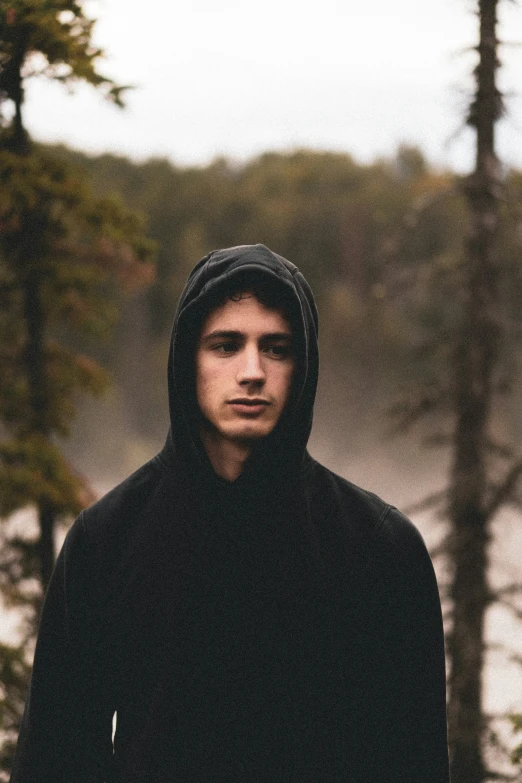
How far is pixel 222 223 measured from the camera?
38094mm

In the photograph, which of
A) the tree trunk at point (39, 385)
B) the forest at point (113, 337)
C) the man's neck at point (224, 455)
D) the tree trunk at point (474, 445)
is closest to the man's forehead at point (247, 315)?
the man's neck at point (224, 455)

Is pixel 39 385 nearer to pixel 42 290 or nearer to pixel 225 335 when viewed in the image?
pixel 42 290

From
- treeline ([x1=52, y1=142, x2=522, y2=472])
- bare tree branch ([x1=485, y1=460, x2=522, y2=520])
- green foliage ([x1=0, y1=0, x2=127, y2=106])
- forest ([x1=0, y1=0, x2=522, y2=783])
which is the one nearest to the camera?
green foliage ([x1=0, y1=0, x2=127, y2=106])

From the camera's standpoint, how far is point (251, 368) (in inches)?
80.6

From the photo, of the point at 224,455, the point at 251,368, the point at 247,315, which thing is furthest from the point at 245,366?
the point at 224,455

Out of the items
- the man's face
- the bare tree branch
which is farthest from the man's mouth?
the bare tree branch

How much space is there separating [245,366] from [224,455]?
29 cm

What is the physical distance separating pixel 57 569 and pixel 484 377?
7333 mm

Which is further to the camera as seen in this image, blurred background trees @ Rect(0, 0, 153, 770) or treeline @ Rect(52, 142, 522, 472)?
treeline @ Rect(52, 142, 522, 472)

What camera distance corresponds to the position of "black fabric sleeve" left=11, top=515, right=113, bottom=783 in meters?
2.22

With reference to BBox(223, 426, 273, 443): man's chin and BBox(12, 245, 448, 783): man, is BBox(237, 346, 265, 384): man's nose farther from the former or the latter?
BBox(223, 426, 273, 443): man's chin

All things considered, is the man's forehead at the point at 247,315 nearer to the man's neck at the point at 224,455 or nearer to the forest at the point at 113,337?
the man's neck at the point at 224,455

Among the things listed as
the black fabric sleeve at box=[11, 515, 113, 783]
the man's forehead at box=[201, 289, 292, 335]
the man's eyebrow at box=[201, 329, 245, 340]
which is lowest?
the black fabric sleeve at box=[11, 515, 113, 783]

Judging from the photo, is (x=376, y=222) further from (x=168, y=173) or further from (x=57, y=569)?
(x=57, y=569)
